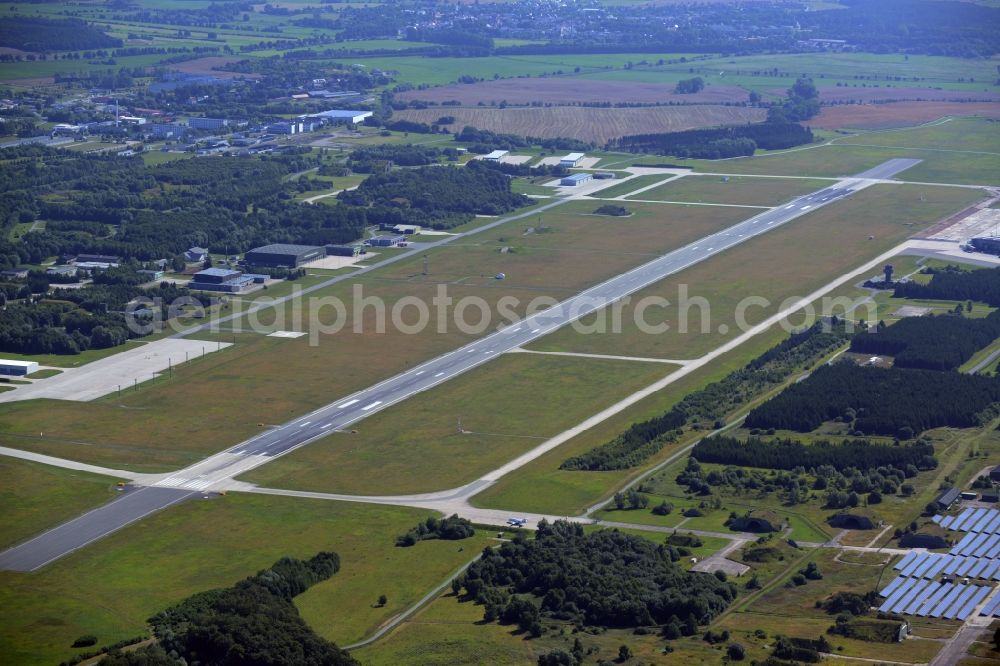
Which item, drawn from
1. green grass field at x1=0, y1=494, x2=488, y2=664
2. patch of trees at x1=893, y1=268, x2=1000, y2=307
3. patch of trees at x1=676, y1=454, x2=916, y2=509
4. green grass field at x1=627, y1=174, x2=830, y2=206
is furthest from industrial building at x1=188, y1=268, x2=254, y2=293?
patch of trees at x1=676, y1=454, x2=916, y2=509

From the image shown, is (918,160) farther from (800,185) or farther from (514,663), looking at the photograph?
(514,663)

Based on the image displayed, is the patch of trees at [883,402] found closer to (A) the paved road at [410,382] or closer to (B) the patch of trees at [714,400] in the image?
(B) the patch of trees at [714,400]

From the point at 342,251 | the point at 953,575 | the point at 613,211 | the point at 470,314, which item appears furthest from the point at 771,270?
the point at 953,575

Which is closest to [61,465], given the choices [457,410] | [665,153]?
[457,410]

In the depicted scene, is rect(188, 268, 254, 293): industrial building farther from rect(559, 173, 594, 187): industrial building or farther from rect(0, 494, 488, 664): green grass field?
rect(559, 173, 594, 187): industrial building

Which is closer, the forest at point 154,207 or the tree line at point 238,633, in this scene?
the tree line at point 238,633

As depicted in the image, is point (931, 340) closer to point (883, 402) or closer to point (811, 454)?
point (883, 402)

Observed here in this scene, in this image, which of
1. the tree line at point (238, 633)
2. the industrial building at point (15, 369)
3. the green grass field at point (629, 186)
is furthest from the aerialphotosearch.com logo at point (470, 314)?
the tree line at point (238, 633)
